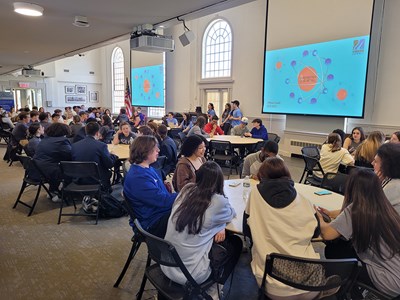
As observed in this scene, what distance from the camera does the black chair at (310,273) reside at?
4.80ft

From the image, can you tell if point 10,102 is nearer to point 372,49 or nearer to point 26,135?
point 26,135

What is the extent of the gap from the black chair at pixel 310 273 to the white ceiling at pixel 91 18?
317 cm

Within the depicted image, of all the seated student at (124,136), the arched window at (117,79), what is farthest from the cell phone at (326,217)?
the arched window at (117,79)

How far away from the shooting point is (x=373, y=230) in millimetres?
1588

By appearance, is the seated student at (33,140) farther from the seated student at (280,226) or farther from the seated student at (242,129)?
the seated student at (280,226)

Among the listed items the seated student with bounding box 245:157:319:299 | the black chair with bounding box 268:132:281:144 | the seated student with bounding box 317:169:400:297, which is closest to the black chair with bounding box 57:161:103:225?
the seated student with bounding box 245:157:319:299

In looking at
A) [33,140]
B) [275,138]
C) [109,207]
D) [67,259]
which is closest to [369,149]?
[275,138]

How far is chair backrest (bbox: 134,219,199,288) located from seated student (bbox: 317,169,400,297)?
0.90 meters

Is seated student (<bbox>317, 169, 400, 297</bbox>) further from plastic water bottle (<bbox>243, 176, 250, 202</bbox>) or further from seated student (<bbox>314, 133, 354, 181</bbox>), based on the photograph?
seated student (<bbox>314, 133, 354, 181</bbox>)

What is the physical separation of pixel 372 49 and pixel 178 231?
6776 millimetres

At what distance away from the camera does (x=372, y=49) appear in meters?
6.54

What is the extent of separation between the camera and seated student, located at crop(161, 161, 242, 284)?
171cm

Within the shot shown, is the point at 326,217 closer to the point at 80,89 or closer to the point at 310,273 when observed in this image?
the point at 310,273

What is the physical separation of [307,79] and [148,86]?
795cm
